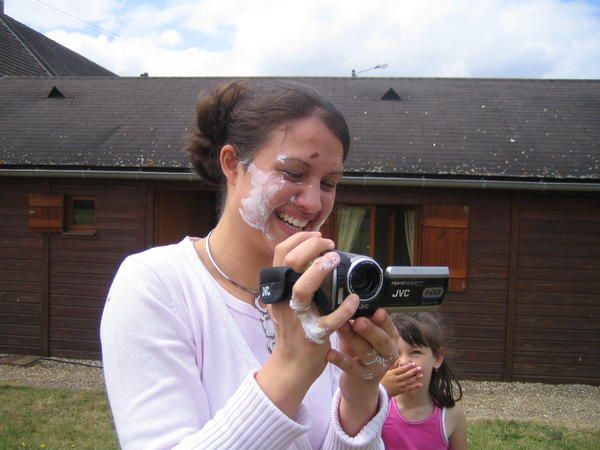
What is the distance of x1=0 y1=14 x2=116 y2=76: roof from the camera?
14.4 metres

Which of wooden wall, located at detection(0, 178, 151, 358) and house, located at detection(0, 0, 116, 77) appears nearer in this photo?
wooden wall, located at detection(0, 178, 151, 358)

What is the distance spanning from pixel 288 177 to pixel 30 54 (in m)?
16.5

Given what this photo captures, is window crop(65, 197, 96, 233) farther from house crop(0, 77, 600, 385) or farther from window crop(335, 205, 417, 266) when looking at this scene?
window crop(335, 205, 417, 266)

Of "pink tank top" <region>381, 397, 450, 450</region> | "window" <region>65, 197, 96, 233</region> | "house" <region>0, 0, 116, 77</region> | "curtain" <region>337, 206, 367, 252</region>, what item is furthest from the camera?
"house" <region>0, 0, 116, 77</region>

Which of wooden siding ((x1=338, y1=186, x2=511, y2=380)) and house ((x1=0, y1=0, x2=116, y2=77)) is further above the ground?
house ((x1=0, y1=0, x2=116, y2=77))

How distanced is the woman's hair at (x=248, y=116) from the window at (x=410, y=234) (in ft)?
21.9

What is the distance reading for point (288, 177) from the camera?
4.71ft

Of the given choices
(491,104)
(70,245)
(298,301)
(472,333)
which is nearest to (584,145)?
(491,104)

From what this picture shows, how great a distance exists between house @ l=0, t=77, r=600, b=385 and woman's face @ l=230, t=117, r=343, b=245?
21.3ft

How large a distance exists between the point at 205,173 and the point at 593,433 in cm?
608

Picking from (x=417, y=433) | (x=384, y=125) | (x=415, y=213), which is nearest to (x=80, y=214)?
(x=384, y=125)

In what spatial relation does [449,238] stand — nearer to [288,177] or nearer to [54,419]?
[54,419]

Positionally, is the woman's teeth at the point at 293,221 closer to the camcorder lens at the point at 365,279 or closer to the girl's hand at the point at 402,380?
the camcorder lens at the point at 365,279

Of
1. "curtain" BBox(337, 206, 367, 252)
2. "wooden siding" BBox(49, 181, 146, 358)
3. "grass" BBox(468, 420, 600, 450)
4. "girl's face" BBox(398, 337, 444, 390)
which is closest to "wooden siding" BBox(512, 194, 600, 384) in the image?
"grass" BBox(468, 420, 600, 450)
